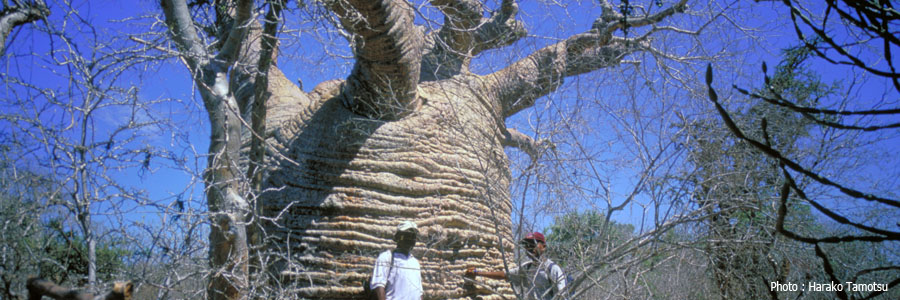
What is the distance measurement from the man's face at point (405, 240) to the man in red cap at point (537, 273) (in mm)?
547

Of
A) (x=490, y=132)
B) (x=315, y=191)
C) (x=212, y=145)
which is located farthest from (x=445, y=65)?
(x=212, y=145)

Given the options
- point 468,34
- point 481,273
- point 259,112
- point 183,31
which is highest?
point 468,34

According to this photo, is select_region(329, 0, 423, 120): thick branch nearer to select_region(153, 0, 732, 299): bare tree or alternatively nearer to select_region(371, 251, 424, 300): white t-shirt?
select_region(153, 0, 732, 299): bare tree

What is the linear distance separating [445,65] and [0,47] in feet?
8.48

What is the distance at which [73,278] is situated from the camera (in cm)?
271

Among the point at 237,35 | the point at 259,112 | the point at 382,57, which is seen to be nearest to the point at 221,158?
the point at 259,112

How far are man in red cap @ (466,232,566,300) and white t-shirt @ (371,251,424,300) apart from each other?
0.51m

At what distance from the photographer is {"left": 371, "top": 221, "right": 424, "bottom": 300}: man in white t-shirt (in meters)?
Answer: 3.14

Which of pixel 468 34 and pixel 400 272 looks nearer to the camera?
pixel 400 272

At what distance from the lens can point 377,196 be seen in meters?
3.61

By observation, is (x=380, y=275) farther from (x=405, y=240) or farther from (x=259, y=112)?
(x=259, y=112)

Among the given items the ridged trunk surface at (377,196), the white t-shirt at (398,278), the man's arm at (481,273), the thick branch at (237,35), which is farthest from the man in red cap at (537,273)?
the thick branch at (237,35)

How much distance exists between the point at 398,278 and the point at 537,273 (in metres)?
0.76

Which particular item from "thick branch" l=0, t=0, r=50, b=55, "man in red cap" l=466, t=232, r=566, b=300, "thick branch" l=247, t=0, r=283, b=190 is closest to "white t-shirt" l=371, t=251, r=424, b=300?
"man in red cap" l=466, t=232, r=566, b=300
